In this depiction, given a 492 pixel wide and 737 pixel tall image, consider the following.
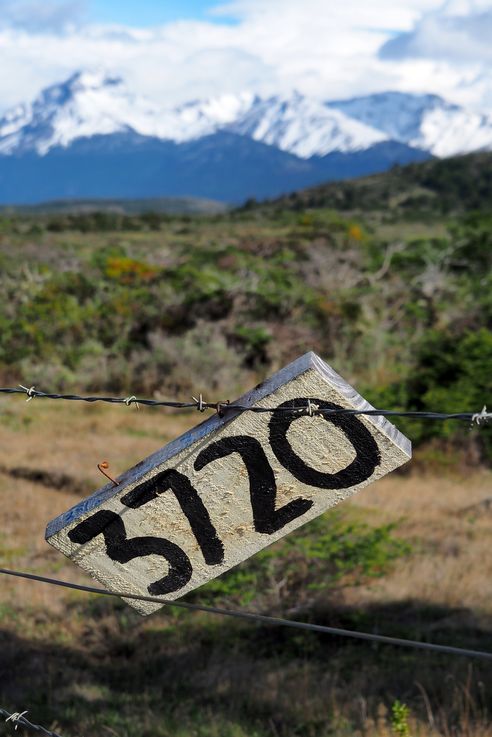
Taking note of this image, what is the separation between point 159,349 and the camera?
50.9 feet

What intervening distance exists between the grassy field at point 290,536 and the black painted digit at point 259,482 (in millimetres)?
1406

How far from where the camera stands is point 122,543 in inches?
80.1

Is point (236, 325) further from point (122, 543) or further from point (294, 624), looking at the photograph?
point (294, 624)

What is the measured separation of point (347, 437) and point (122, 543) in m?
0.70

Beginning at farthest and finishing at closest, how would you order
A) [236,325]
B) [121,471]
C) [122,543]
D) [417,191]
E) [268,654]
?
[417,191]
[236,325]
[121,471]
[268,654]
[122,543]

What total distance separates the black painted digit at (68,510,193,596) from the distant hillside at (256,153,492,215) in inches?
2391

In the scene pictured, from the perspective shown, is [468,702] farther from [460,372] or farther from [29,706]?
[460,372]

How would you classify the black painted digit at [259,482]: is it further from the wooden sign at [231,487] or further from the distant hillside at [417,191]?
the distant hillside at [417,191]

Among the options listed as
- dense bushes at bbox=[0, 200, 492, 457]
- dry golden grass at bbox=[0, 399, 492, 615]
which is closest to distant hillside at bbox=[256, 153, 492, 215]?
dense bushes at bbox=[0, 200, 492, 457]

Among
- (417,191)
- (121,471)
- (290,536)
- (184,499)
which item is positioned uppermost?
(417,191)

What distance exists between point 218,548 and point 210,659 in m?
3.30

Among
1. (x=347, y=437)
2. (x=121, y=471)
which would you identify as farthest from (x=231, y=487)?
(x=121, y=471)

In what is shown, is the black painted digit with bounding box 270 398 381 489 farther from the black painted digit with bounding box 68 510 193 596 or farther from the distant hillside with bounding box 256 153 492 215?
the distant hillside with bounding box 256 153 492 215

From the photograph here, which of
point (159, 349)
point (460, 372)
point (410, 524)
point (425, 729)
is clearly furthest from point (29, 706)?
point (159, 349)
